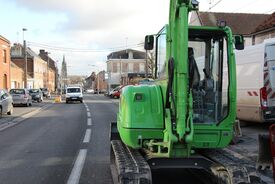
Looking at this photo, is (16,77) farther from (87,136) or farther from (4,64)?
(87,136)

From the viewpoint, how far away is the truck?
52.5 feet

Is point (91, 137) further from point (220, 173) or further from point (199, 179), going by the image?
point (220, 173)

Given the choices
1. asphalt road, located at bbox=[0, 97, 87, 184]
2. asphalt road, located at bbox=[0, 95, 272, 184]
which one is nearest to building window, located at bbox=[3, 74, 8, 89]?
asphalt road, located at bbox=[0, 97, 87, 184]

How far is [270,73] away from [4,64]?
1634 inches

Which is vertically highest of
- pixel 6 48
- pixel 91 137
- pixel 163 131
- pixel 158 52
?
pixel 6 48

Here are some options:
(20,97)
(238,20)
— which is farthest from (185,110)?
(238,20)

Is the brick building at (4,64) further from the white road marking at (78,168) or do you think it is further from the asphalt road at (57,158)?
the white road marking at (78,168)

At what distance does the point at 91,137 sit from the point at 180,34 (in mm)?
9731

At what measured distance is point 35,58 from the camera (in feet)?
310

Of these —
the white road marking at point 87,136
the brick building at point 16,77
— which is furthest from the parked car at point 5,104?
the brick building at point 16,77

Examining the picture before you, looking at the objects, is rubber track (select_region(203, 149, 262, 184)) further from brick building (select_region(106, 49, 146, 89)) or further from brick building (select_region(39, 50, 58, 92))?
brick building (select_region(106, 49, 146, 89))

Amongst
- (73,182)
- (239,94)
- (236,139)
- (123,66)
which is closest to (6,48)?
(239,94)

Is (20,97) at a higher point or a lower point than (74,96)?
higher

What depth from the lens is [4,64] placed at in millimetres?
52656
